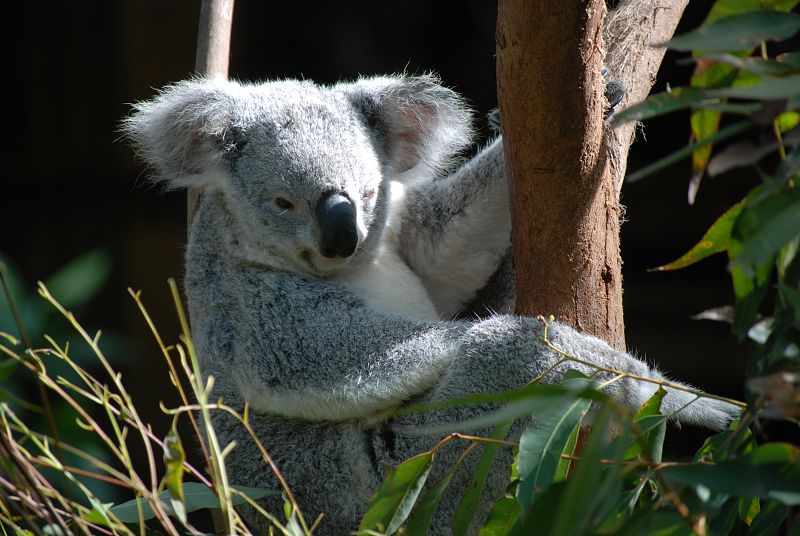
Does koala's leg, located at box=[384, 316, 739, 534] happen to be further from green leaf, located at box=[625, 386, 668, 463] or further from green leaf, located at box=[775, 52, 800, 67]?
green leaf, located at box=[775, 52, 800, 67]

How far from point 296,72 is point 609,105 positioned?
337 centimetres

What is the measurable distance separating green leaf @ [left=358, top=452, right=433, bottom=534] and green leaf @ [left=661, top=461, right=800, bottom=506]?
0.41 meters

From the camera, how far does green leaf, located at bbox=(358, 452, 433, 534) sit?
49.2 inches

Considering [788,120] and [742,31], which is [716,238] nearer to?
[788,120]

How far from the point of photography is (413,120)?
2.20 m

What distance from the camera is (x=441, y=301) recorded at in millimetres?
2244

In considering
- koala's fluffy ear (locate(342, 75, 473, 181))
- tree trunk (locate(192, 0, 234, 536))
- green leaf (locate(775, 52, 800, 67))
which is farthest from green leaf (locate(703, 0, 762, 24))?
tree trunk (locate(192, 0, 234, 536))

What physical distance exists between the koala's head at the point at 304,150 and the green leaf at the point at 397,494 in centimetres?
66

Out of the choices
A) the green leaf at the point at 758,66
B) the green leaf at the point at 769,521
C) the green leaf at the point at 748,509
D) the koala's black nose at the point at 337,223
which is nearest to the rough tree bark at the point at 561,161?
the koala's black nose at the point at 337,223

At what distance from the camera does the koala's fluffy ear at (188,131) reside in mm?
2043

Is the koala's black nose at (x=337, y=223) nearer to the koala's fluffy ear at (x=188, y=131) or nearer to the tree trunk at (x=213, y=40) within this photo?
the koala's fluffy ear at (x=188, y=131)

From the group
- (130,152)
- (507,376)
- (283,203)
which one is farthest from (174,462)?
(130,152)

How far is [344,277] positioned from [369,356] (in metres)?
0.28

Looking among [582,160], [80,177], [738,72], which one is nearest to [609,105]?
[582,160]
